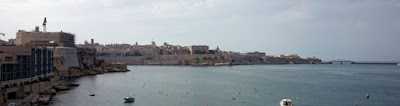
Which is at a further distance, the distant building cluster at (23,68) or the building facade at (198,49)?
the building facade at (198,49)

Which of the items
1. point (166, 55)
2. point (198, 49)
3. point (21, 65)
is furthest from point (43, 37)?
point (198, 49)

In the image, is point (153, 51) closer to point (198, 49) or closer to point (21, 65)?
point (198, 49)

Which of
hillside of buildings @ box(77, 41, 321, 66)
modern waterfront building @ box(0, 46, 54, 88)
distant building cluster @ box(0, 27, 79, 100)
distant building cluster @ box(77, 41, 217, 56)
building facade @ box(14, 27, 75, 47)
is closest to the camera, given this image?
distant building cluster @ box(0, 27, 79, 100)

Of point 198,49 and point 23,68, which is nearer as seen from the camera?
point 23,68

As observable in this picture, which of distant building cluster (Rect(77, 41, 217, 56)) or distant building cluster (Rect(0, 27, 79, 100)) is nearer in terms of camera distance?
distant building cluster (Rect(0, 27, 79, 100))

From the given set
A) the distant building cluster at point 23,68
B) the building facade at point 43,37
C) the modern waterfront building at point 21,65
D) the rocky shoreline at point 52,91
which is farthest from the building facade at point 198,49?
the modern waterfront building at point 21,65

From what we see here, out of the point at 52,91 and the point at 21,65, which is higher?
the point at 21,65

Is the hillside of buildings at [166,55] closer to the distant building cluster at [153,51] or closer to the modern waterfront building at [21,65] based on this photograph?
the distant building cluster at [153,51]

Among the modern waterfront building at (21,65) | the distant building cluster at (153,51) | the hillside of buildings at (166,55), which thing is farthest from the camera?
the distant building cluster at (153,51)

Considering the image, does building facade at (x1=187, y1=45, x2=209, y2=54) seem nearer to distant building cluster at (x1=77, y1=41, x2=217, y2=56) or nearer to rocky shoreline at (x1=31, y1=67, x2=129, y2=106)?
distant building cluster at (x1=77, y1=41, x2=217, y2=56)

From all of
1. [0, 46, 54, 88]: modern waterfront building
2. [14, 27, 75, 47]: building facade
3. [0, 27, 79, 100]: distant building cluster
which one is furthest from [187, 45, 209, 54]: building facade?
[0, 46, 54, 88]: modern waterfront building

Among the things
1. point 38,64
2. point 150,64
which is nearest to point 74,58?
point 38,64

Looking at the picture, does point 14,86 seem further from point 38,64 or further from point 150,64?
point 150,64

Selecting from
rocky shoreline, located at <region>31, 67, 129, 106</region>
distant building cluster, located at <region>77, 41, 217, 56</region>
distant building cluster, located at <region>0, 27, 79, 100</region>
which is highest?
distant building cluster, located at <region>77, 41, 217, 56</region>
